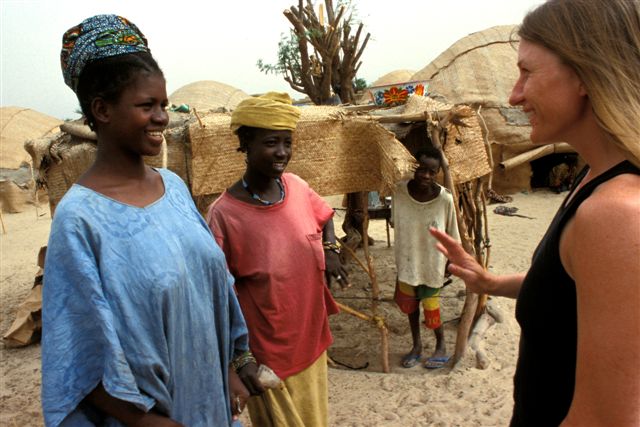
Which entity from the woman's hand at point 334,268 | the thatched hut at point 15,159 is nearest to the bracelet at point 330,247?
the woman's hand at point 334,268

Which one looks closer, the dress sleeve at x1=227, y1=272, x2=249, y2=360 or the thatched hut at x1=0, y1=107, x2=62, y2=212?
the dress sleeve at x1=227, y1=272, x2=249, y2=360

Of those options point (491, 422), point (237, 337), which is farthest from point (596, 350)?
point (491, 422)

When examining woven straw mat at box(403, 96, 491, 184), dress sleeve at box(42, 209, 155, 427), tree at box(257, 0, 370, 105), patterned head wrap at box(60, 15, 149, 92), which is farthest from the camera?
tree at box(257, 0, 370, 105)

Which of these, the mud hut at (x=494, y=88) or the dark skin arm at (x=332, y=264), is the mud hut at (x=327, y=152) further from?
the mud hut at (x=494, y=88)

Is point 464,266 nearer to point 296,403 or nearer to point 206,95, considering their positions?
point 296,403

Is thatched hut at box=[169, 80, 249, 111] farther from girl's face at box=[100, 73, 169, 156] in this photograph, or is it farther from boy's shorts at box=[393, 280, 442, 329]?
girl's face at box=[100, 73, 169, 156]

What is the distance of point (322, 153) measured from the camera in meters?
3.92

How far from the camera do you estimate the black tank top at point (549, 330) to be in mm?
1003

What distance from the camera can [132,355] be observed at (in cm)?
124

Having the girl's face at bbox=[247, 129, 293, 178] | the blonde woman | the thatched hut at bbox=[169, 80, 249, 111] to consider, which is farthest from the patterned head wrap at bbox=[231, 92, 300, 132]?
the thatched hut at bbox=[169, 80, 249, 111]

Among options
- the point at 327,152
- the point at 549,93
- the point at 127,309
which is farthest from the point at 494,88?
the point at 127,309

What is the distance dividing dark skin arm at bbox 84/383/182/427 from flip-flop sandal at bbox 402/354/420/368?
3.42m

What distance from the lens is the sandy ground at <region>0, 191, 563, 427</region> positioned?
11.5 feet

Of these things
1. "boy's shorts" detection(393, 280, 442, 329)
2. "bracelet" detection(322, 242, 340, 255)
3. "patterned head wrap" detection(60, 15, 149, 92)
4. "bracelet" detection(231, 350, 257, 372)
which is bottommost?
"boy's shorts" detection(393, 280, 442, 329)
